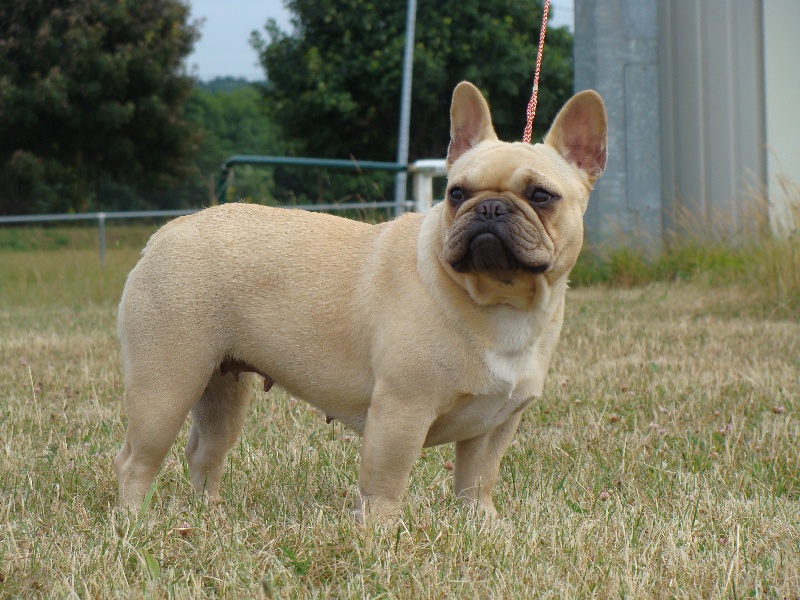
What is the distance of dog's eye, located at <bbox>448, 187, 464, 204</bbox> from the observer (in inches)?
117

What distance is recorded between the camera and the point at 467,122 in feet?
10.8

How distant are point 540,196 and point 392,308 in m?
0.55

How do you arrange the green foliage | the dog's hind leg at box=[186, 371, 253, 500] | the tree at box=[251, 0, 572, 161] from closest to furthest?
1. the dog's hind leg at box=[186, 371, 253, 500]
2. the tree at box=[251, 0, 572, 161]
3. the green foliage

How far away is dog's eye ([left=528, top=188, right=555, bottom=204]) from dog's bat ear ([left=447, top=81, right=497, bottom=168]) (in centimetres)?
44

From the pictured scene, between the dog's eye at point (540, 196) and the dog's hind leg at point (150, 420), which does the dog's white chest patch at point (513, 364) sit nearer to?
the dog's eye at point (540, 196)

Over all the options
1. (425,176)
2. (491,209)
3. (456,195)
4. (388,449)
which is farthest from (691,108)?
(388,449)

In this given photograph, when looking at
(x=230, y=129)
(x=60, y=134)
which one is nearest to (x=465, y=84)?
(x=60, y=134)

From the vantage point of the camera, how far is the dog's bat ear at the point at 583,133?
3.17m

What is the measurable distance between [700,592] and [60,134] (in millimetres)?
26833

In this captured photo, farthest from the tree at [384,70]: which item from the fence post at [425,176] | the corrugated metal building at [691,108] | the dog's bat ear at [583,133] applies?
the dog's bat ear at [583,133]

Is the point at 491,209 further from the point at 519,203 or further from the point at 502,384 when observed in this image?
the point at 502,384

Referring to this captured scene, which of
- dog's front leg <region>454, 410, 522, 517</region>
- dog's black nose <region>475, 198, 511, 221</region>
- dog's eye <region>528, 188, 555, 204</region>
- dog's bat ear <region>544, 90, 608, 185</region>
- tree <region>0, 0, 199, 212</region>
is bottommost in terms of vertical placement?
dog's front leg <region>454, 410, 522, 517</region>

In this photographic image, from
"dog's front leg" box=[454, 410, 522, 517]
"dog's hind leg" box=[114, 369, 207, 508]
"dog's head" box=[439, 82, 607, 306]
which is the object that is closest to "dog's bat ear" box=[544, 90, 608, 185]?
"dog's head" box=[439, 82, 607, 306]

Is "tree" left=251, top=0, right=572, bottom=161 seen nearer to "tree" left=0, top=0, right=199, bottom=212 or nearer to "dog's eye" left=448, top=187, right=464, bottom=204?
"tree" left=0, top=0, right=199, bottom=212
